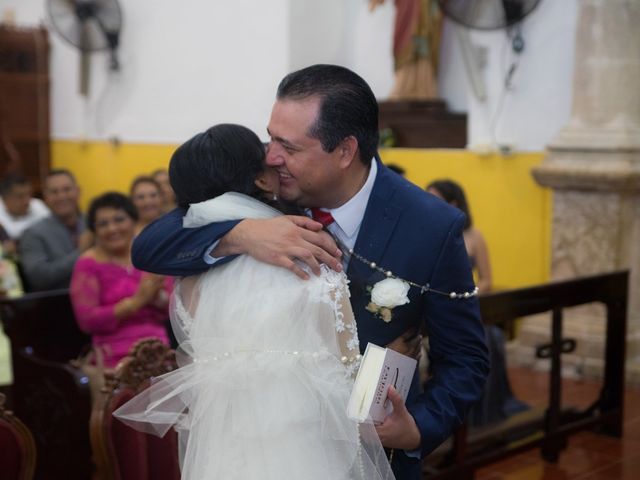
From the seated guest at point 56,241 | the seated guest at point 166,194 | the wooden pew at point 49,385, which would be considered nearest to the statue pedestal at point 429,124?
the seated guest at point 166,194

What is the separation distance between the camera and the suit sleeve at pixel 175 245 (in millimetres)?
1851

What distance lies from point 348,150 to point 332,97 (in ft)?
0.38

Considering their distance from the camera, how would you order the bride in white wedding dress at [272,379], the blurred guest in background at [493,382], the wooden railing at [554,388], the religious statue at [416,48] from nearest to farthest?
the bride in white wedding dress at [272,379] → the wooden railing at [554,388] → the blurred guest in background at [493,382] → the religious statue at [416,48]

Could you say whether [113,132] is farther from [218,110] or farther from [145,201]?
[145,201]

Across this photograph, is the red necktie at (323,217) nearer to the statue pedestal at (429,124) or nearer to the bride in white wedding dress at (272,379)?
the bride in white wedding dress at (272,379)

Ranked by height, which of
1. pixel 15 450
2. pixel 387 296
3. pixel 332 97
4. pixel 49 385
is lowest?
pixel 49 385

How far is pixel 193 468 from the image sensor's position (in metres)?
1.82

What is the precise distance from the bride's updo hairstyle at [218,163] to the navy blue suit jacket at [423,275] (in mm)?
99

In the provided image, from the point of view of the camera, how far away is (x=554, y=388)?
471cm

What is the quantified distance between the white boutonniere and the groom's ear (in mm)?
248

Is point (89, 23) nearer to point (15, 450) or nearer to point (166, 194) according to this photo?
point (166, 194)

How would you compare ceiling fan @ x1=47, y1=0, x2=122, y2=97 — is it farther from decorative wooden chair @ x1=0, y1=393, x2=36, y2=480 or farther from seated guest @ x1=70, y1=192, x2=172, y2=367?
decorative wooden chair @ x1=0, y1=393, x2=36, y2=480

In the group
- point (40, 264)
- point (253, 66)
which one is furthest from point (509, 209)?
point (40, 264)

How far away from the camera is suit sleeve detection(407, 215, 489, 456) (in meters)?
1.96
